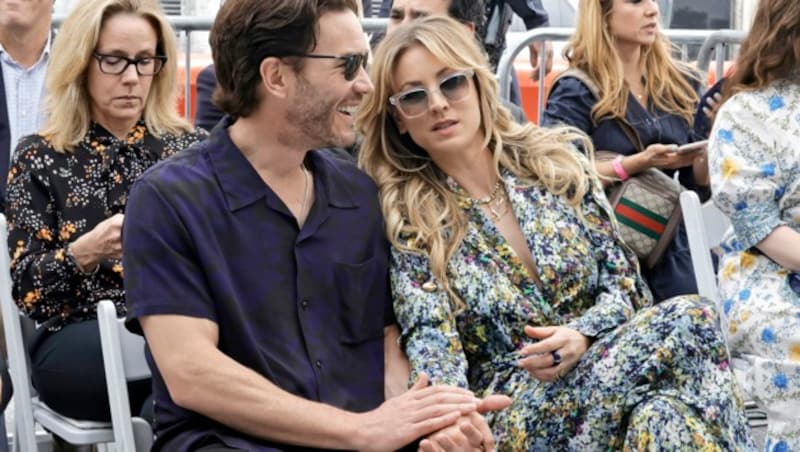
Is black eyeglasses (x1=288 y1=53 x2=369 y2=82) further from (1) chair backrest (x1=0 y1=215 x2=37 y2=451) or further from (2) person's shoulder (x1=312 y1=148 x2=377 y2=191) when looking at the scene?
(1) chair backrest (x1=0 y1=215 x2=37 y2=451)

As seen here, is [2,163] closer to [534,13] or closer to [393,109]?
[393,109]

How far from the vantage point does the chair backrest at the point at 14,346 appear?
166 inches

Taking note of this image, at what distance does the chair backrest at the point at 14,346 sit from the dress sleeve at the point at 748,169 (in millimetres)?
1968

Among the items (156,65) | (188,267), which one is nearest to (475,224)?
(188,267)

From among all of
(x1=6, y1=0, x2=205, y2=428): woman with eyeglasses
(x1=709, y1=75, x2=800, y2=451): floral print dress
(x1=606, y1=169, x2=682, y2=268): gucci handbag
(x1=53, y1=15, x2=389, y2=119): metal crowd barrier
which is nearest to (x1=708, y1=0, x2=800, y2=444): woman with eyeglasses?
(x1=709, y1=75, x2=800, y2=451): floral print dress

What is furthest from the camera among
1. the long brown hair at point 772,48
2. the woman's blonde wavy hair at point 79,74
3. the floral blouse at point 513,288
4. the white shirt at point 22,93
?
the white shirt at point 22,93

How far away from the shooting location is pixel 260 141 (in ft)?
11.6

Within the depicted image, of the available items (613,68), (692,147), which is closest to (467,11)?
(613,68)

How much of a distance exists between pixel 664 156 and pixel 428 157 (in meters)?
1.36

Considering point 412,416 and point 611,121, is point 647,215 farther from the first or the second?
point 412,416

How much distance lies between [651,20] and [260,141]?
252 centimetres

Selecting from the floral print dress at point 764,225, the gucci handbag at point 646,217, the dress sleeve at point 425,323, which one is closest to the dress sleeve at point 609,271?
the dress sleeve at point 425,323

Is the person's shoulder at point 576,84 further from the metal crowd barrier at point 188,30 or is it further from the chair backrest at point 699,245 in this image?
the metal crowd barrier at point 188,30

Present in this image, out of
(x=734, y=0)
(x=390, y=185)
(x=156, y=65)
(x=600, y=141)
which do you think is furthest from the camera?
(x=734, y=0)
